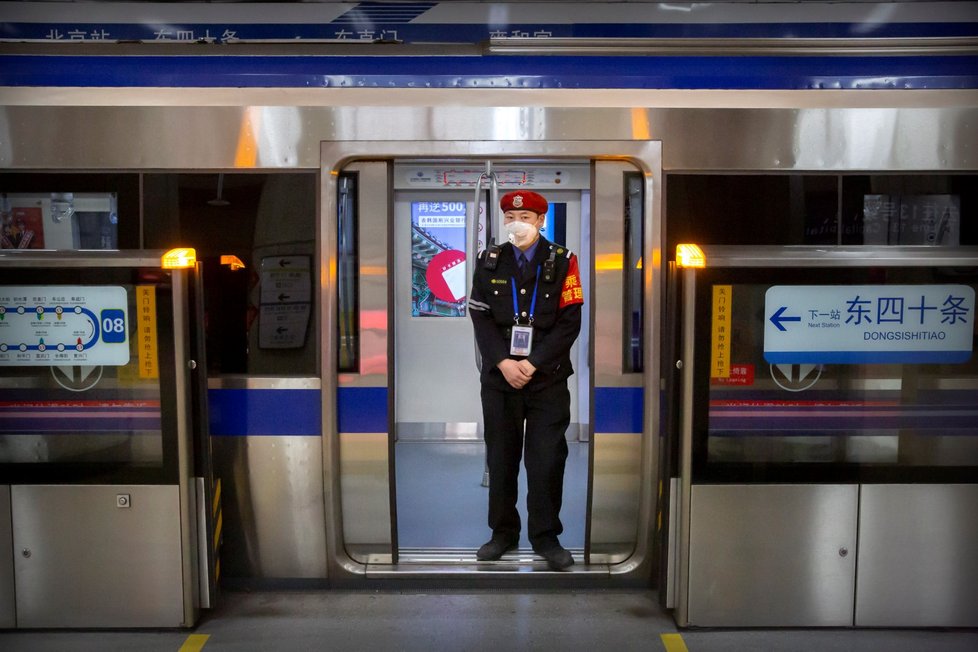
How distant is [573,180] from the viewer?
604 centimetres

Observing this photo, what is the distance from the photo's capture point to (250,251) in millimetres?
3420

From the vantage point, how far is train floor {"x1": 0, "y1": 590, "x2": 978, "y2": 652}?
3.04m

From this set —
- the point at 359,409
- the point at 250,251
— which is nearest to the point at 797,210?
the point at 359,409

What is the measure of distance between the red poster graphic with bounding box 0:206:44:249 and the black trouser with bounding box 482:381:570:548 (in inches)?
83.6

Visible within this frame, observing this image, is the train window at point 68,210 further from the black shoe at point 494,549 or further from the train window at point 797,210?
the train window at point 797,210

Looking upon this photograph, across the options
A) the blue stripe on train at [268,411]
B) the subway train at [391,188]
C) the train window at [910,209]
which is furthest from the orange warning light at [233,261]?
the train window at [910,209]

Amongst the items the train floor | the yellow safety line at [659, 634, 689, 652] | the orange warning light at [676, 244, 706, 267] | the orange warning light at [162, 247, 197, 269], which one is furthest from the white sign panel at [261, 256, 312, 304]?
the yellow safety line at [659, 634, 689, 652]

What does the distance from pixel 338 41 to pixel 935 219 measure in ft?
9.23

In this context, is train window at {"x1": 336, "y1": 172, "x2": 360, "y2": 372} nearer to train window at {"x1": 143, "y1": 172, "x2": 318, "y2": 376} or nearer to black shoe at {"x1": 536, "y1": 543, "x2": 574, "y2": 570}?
train window at {"x1": 143, "y1": 172, "x2": 318, "y2": 376}

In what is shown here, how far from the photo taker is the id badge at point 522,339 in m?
3.48

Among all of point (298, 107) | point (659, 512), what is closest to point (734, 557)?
point (659, 512)

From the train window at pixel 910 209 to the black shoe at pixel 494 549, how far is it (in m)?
2.10

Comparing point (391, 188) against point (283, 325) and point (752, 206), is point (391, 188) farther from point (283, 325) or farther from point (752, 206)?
point (752, 206)

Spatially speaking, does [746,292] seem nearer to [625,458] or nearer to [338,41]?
[625,458]
